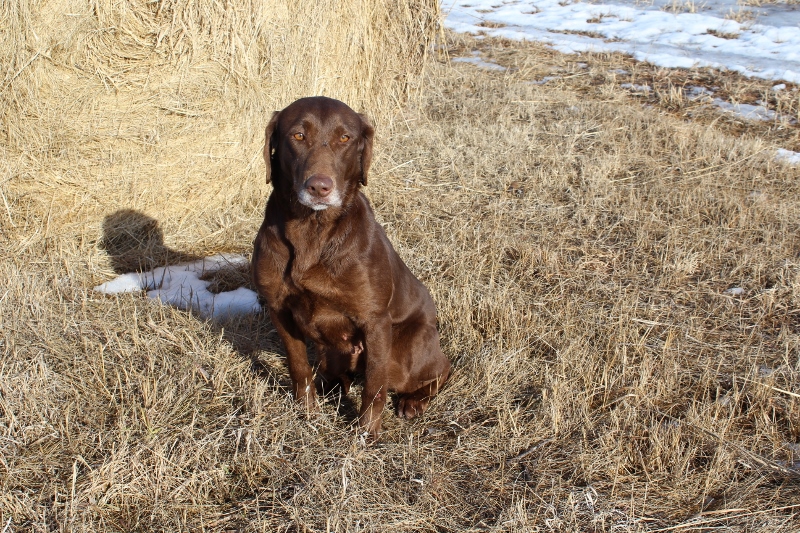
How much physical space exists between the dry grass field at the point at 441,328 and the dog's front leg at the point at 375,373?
0.36 ft

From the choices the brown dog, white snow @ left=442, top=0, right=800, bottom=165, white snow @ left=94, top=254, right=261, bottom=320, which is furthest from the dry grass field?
white snow @ left=442, top=0, right=800, bottom=165

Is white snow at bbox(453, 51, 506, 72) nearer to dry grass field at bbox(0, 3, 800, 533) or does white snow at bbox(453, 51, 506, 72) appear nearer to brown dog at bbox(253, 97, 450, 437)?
dry grass field at bbox(0, 3, 800, 533)

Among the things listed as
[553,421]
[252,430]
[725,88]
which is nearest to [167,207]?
[252,430]

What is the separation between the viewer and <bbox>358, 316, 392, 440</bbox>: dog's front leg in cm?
298

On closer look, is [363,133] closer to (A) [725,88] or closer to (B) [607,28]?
(A) [725,88]

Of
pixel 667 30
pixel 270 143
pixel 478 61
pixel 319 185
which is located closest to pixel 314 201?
pixel 319 185

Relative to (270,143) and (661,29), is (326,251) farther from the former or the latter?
(661,29)

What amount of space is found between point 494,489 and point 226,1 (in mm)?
3673

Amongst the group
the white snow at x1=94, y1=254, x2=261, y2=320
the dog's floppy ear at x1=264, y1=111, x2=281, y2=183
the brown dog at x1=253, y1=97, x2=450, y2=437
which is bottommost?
the white snow at x1=94, y1=254, x2=261, y2=320

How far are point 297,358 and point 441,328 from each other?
3.56ft

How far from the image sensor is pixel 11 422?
2.80 m

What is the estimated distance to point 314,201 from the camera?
2660 millimetres

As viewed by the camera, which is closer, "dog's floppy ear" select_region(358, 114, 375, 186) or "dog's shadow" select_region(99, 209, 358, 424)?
"dog's floppy ear" select_region(358, 114, 375, 186)

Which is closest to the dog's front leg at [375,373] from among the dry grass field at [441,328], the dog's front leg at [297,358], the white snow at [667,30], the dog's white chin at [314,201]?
the dry grass field at [441,328]
